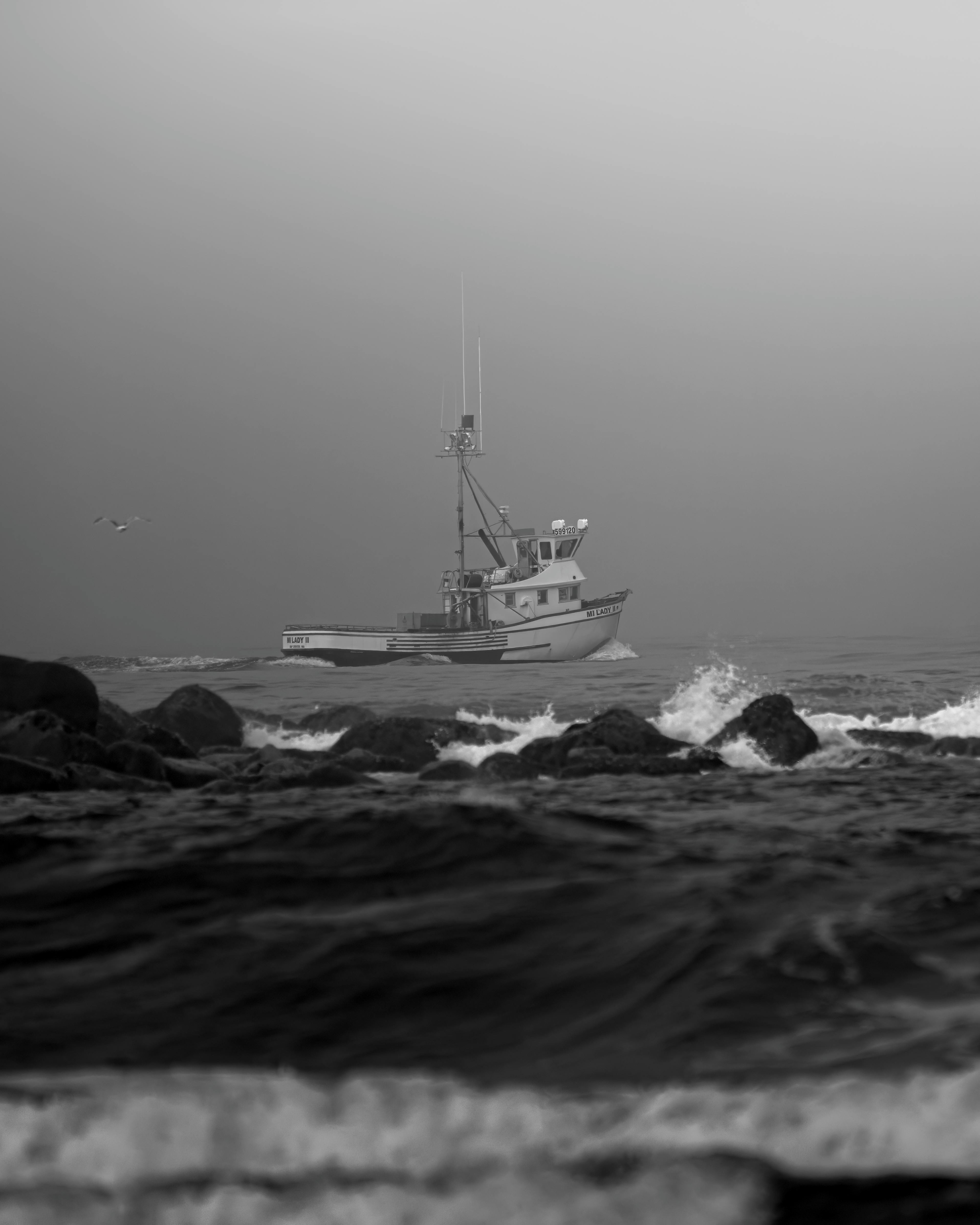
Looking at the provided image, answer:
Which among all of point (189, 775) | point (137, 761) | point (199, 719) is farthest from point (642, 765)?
point (199, 719)

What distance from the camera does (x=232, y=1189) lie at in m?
2.80

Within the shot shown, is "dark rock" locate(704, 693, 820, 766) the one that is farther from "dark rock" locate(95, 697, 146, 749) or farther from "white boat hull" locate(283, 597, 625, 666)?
"white boat hull" locate(283, 597, 625, 666)

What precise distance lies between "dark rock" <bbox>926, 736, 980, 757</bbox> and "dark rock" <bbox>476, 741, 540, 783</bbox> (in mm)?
5699

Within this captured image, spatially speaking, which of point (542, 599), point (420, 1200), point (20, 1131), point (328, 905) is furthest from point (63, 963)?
point (542, 599)

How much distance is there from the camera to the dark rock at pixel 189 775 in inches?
472

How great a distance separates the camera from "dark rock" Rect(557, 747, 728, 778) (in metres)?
13.1

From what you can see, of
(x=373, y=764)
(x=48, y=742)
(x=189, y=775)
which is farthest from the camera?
(x=373, y=764)

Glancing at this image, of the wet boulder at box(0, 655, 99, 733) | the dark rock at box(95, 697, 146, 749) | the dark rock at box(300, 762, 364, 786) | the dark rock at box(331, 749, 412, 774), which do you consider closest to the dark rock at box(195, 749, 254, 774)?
the dark rock at box(95, 697, 146, 749)

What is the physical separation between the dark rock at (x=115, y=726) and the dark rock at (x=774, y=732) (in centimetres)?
794

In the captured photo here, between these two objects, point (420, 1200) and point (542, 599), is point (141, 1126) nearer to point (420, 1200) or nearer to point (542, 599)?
point (420, 1200)

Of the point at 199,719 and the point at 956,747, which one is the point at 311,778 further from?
the point at 956,747

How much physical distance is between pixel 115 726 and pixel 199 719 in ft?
10.1

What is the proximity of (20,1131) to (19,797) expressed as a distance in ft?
26.0

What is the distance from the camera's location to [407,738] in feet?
51.9
